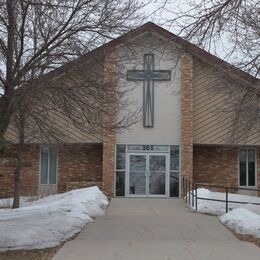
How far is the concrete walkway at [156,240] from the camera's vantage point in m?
10.4

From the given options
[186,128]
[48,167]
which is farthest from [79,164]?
[186,128]

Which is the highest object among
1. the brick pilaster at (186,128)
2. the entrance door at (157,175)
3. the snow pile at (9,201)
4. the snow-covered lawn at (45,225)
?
the brick pilaster at (186,128)

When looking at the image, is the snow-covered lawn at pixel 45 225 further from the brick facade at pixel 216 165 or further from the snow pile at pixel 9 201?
the brick facade at pixel 216 165

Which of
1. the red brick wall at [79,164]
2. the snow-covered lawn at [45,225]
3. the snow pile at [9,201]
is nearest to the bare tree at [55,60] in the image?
the snow-covered lawn at [45,225]

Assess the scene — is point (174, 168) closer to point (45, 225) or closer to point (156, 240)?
point (45, 225)

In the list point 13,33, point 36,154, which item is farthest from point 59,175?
point 13,33

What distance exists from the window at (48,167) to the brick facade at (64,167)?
27 centimetres

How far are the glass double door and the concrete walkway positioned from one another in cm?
938

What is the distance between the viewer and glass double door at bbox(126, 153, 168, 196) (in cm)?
2753

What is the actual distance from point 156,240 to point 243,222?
3.10 metres

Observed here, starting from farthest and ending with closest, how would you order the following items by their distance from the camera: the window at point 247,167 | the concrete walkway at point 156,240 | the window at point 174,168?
1. the window at point 247,167
2. the window at point 174,168
3. the concrete walkway at point 156,240

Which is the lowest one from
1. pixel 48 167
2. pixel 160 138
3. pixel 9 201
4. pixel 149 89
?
pixel 9 201

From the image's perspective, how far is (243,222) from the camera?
14.4m

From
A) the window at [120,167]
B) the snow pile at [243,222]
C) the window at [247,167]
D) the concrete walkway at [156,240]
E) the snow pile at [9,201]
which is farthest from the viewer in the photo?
the window at [247,167]
